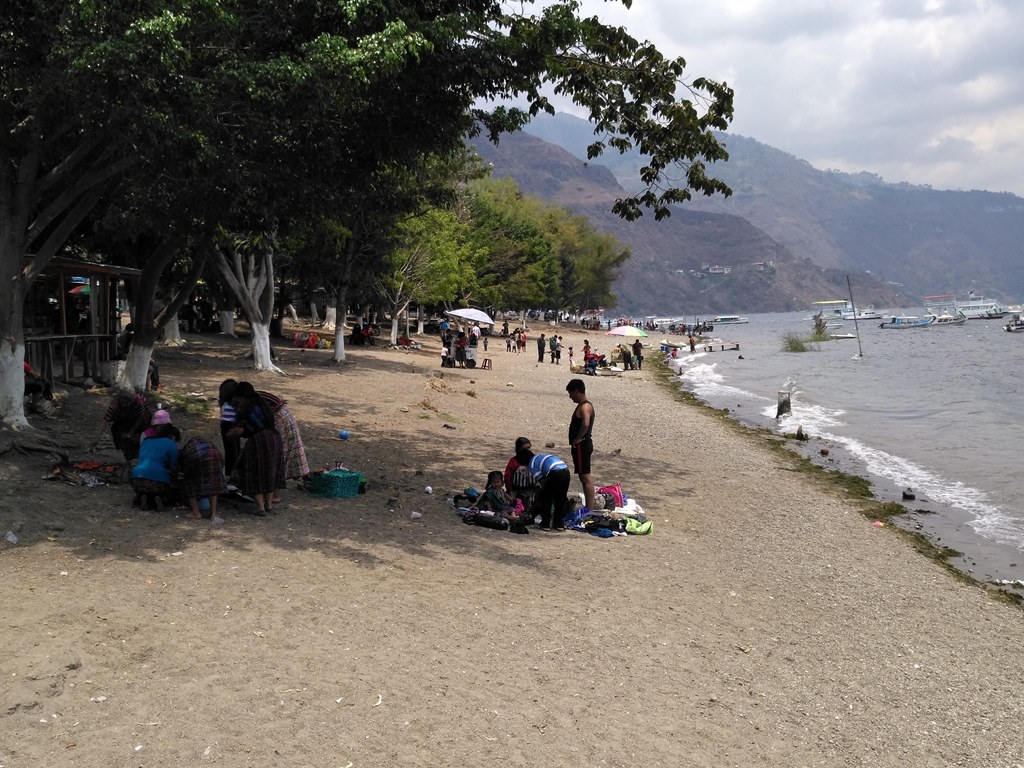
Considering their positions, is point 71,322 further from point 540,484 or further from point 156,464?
A: point 540,484

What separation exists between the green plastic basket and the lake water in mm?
7322

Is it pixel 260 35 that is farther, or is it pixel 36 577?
pixel 260 35

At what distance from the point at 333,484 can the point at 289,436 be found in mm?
857

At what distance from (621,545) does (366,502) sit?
2.99m

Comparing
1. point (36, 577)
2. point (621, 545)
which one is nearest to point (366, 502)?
point (621, 545)

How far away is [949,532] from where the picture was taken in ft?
39.7

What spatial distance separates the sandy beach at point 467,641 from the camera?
4805mm

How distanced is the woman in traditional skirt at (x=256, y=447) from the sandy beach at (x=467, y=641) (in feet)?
1.46

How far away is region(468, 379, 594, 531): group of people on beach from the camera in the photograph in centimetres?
964

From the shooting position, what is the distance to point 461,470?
43.0 feet

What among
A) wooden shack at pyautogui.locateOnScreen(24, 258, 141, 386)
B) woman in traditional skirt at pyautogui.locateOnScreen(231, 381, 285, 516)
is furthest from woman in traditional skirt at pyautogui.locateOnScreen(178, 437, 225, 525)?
wooden shack at pyautogui.locateOnScreen(24, 258, 141, 386)

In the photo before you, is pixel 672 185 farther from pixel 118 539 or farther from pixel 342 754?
pixel 342 754

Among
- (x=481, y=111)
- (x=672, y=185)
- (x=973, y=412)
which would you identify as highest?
(x=481, y=111)

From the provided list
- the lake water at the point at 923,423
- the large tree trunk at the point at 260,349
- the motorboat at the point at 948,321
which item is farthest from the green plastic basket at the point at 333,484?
the motorboat at the point at 948,321
